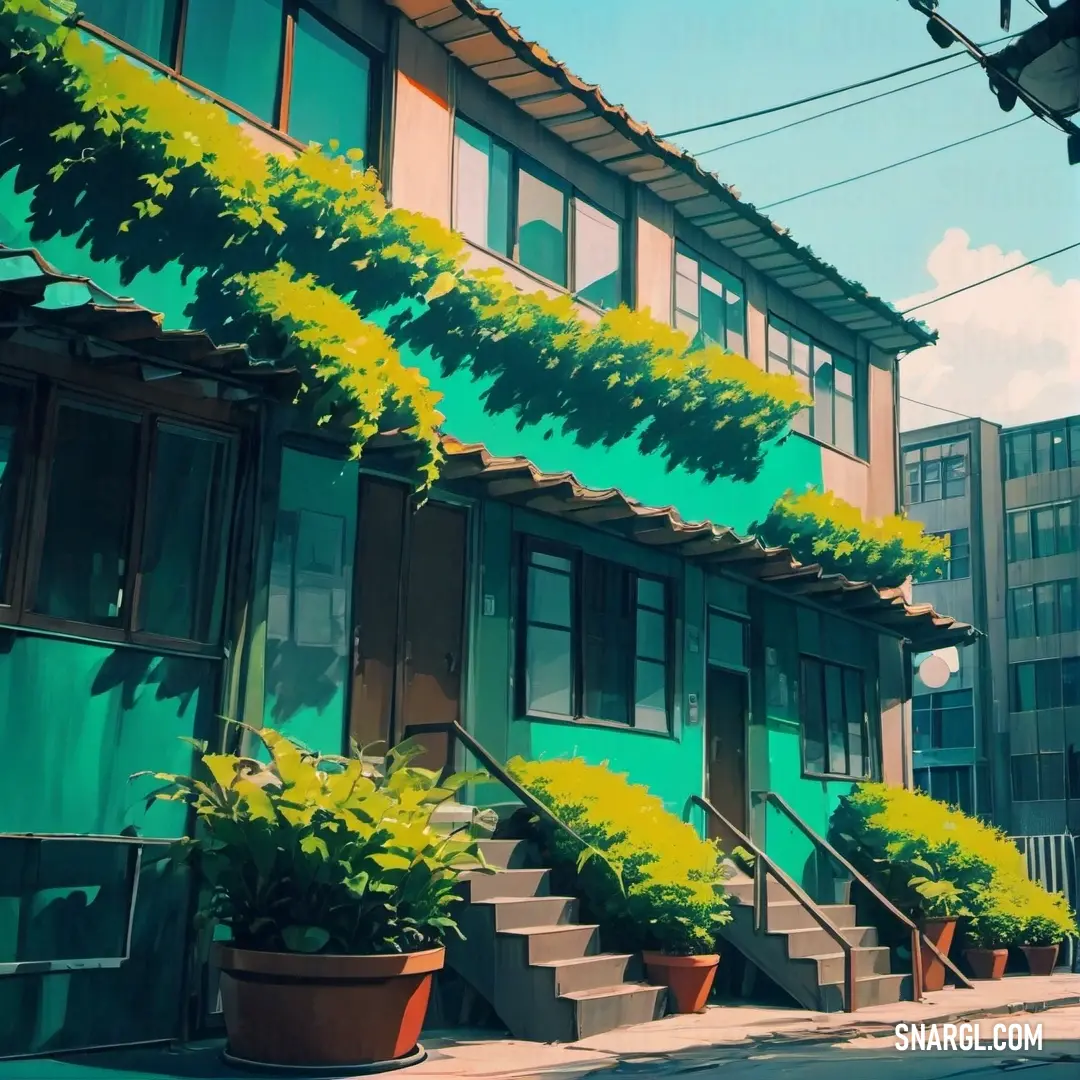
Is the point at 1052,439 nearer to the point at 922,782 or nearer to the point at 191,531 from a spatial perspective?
the point at 922,782

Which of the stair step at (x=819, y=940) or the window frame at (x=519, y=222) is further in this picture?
the window frame at (x=519, y=222)

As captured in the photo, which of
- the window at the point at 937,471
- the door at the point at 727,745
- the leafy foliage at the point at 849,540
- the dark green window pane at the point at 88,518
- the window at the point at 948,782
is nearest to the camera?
the dark green window pane at the point at 88,518

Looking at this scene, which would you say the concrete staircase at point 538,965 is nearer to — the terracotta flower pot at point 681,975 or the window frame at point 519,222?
the terracotta flower pot at point 681,975

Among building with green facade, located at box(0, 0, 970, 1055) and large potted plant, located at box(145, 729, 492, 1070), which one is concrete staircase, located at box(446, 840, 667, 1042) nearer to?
large potted plant, located at box(145, 729, 492, 1070)

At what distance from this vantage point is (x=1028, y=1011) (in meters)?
13.2

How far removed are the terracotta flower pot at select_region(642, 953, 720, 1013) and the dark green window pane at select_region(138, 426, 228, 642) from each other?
4529 millimetres

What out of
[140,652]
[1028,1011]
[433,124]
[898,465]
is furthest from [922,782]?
[140,652]

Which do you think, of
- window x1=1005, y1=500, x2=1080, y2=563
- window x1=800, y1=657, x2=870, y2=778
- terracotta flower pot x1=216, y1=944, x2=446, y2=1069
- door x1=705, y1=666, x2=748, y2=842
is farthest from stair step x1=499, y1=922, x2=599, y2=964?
window x1=1005, y1=500, x2=1080, y2=563

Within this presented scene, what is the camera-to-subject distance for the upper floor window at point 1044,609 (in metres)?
48.4

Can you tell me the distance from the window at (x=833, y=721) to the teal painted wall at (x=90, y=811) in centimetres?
966

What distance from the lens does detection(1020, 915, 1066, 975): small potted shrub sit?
1716 cm

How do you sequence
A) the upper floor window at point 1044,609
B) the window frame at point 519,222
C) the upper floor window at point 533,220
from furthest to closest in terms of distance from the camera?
1. the upper floor window at point 1044,609
2. the upper floor window at point 533,220
3. the window frame at point 519,222

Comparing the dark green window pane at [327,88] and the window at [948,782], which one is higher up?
the dark green window pane at [327,88]

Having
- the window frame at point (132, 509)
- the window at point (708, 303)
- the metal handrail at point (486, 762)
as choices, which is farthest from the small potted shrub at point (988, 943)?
the window frame at point (132, 509)
